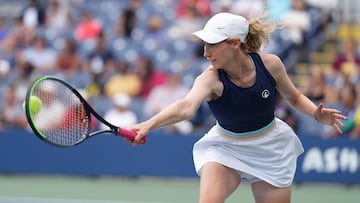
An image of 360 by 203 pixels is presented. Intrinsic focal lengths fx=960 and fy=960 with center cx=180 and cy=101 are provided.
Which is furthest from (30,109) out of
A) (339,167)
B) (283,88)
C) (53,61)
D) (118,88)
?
(53,61)

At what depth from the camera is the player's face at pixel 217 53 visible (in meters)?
6.10

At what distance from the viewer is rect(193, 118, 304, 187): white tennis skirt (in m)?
6.30

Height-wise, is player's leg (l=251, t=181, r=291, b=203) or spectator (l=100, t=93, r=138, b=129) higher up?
player's leg (l=251, t=181, r=291, b=203)

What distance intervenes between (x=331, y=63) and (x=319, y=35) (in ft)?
3.15

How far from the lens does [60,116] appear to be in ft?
22.3

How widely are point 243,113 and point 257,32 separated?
1.81 ft

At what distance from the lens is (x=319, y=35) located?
46.2 ft

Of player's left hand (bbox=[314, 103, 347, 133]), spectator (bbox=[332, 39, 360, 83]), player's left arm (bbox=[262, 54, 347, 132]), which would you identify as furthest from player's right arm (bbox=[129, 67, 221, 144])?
spectator (bbox=[332, 39, 360, 83])

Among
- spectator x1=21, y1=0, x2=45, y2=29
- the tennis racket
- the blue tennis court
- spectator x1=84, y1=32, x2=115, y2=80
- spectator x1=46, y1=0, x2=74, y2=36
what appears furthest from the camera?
spectator x1=21, y1=0, x2=45, y2=29

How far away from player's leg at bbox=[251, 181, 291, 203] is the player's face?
89cm

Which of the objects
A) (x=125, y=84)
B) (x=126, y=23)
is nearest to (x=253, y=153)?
(x=125, y=84)

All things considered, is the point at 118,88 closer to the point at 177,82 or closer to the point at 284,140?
the point at 177,82

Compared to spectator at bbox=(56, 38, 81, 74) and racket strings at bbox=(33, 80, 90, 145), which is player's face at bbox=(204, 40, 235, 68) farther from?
spectator at bbox=(56, 38, 81, 74)

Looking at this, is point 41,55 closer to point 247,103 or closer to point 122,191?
point 122,191
